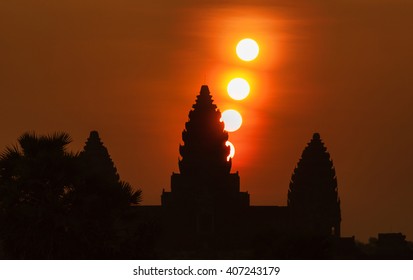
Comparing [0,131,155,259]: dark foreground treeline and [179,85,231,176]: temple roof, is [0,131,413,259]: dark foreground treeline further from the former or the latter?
[179,85,231,176]: temple roof

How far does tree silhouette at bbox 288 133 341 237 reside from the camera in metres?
161

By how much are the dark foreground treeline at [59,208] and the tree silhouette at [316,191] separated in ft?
380

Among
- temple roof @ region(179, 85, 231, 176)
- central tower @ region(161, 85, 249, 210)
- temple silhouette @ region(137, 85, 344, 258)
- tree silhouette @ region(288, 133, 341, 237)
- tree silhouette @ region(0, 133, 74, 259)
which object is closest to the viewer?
tree silhouette @ region(0, 133, 74, 259)

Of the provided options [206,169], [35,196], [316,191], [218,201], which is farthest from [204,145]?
[35,196]

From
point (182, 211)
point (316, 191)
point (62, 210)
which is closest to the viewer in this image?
point (62, 210)

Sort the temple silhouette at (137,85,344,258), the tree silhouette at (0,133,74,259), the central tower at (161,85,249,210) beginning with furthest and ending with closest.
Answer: the central tower at (161,85,249,210), the temple silhouette at (137,85,344,258), the tree silhouette at (0,133,74,259)

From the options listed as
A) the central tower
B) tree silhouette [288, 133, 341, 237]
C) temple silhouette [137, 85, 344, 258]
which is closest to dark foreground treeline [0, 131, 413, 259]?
temple silhouette [137, 85, 344, 258]

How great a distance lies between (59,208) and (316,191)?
123529mm

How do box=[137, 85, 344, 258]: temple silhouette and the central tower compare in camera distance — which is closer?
box=[137, 85, 344, 258]: temple silhouette

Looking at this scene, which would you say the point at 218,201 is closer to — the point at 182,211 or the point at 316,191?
the point at 182,211

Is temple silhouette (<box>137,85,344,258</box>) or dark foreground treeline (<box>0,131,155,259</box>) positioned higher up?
temple silhouette (<box>137,85,344,258</box>)

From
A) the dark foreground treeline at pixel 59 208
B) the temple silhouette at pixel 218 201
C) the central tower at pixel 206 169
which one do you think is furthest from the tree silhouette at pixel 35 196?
the central tower at pixel 206 169

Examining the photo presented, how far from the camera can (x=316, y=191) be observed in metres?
163
